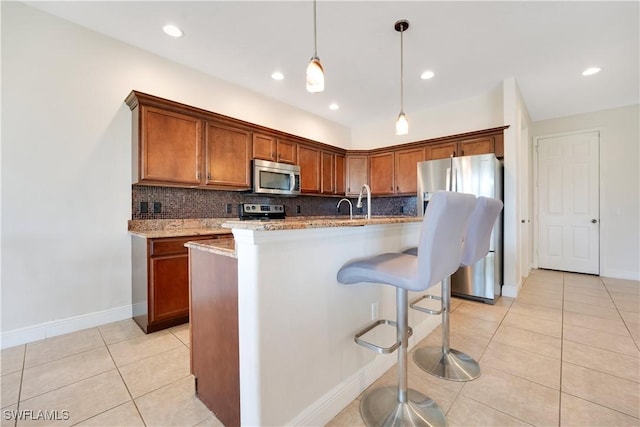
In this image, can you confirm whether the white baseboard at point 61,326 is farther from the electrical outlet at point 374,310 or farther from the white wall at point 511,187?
the white wall at point 511,187

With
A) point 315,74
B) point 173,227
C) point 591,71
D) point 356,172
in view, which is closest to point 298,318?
point 315,74

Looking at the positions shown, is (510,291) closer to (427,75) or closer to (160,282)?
(427,75)

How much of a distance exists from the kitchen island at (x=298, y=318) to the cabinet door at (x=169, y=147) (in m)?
1.56

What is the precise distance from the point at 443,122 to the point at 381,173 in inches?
49.5

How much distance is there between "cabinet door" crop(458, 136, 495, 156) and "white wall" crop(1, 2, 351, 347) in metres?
3.91

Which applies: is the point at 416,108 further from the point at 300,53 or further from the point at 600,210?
the point at 600,210

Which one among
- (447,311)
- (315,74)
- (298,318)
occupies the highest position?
(315,74)

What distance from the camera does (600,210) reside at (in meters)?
4.32

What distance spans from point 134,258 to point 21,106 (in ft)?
5.01

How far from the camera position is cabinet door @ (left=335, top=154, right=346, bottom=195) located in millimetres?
4762

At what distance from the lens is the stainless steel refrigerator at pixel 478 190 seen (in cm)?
307

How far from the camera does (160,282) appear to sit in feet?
7.80

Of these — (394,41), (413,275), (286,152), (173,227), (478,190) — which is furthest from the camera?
(286,152)

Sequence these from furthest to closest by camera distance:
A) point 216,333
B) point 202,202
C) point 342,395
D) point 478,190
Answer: point 202,202 < point 478,190 < point 342,395 < point 216,333
